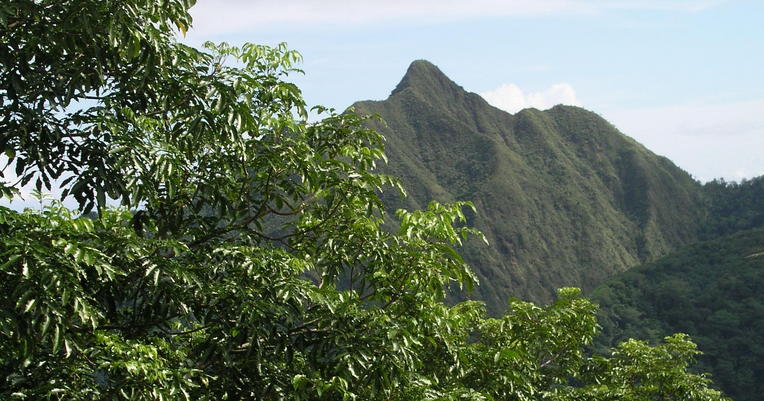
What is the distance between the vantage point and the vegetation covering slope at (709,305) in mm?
66875

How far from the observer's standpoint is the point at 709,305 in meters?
78.6

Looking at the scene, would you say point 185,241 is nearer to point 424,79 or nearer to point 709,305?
point 709,305

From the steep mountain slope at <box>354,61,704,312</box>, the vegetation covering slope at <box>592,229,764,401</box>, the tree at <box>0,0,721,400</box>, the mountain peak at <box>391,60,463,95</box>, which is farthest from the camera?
the mountain peak at <box>391,60,463,95</box>

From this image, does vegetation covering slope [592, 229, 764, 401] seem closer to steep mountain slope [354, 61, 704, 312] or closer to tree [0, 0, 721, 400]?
steep mountain slope [354, 61, 704, 312]

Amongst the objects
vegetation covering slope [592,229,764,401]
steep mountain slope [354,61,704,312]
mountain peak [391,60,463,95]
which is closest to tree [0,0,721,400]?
vegetation covering slope [592,229,764,401]

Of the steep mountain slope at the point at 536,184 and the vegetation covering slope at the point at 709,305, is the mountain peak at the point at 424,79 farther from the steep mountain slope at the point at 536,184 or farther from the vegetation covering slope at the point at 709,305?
the vegetation covering slope at the point at 709,305

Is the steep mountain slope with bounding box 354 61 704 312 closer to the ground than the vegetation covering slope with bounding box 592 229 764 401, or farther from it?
farther from it

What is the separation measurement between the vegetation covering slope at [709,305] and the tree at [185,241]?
65.8 metres

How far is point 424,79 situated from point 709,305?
91349 mm

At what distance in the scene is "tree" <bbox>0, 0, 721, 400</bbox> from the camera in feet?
14.7

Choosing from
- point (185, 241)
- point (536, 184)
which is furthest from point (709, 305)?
point (185, 241)

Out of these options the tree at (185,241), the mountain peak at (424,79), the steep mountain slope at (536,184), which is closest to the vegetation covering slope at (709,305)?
the steep mountain slope at (536,184)

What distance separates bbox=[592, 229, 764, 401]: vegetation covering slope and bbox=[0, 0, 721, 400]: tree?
216ft

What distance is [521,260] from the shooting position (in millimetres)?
117062
